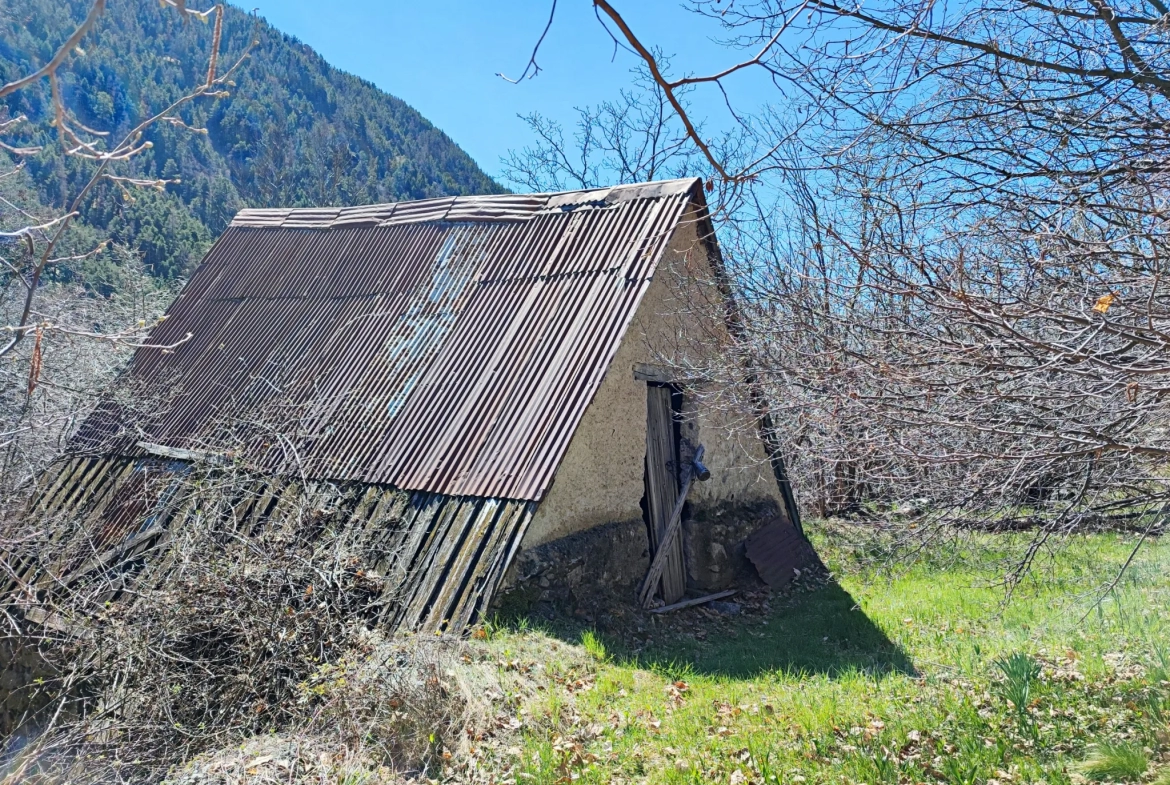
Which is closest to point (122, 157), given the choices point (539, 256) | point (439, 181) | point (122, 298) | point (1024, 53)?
point (1024, 53)

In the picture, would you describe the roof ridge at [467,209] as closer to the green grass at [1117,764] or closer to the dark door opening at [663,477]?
the dark door opening at [663,477]

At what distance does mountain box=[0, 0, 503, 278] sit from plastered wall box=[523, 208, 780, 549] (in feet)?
78.2

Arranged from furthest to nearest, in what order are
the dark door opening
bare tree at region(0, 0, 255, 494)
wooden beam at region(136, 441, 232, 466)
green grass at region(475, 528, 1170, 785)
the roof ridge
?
the roof ridge → the dark door opening → wooden beam at region(136, 441, 232, 466) → green grass at region(475, 528, 1170, 785) → bare tree at region(0, 0, 255, 494)

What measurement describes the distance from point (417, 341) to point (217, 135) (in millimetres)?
51620

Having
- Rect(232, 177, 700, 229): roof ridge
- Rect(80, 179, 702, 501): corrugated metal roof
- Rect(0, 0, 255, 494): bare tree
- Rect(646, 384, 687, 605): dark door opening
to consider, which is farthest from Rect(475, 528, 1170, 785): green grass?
Rect(232, 177, 700, 229): roof ridge

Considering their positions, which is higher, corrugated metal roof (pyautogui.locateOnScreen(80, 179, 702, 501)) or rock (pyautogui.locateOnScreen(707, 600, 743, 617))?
corrugated metal roof (pyautogui.locateOnScreen(80, 179, 702, 501))

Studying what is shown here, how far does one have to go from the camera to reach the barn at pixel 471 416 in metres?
8.59

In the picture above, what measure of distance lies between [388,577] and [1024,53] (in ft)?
22.4

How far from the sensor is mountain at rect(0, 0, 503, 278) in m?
34.2

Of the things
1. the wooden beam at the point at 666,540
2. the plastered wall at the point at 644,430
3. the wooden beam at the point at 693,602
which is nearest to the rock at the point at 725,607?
the wooden beam at the point at 693,602

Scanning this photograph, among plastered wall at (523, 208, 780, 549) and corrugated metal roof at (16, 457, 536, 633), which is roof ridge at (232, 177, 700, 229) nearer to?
plastered wall at (523, 208, 780, 549)

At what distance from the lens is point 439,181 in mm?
64125

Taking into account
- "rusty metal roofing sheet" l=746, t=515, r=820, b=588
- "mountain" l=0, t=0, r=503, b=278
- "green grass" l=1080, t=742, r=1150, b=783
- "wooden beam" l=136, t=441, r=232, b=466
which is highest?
"mountain" l=0, t=0, r=503, b=278

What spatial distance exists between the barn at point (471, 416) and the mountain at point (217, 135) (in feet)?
63.0
